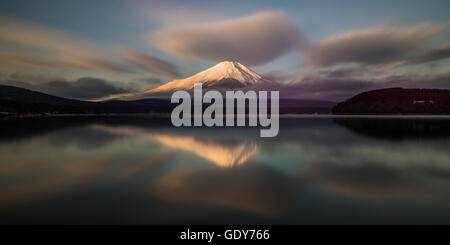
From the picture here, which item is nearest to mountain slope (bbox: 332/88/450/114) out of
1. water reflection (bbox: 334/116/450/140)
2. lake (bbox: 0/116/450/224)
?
water reflection (bbox: 334/116/450/140)

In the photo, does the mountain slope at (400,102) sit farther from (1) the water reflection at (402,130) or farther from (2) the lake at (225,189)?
(2) the lake at (225,189)

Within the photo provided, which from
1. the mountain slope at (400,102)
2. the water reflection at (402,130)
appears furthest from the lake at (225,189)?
the mountain slope at (400,102)

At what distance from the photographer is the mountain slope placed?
343 ft

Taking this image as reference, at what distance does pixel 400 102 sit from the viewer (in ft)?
375

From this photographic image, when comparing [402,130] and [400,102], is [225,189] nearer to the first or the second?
[402,130]

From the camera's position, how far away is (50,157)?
10.2 metres

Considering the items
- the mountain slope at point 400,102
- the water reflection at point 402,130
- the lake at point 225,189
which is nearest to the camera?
the lake at point 225,189

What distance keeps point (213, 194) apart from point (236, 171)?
2.40m

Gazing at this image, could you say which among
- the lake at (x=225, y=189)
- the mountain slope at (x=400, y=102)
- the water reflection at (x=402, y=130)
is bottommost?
the lake at (x=225, y=189)

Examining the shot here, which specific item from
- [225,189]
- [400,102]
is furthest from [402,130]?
[400,102]

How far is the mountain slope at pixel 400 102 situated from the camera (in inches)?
4117
